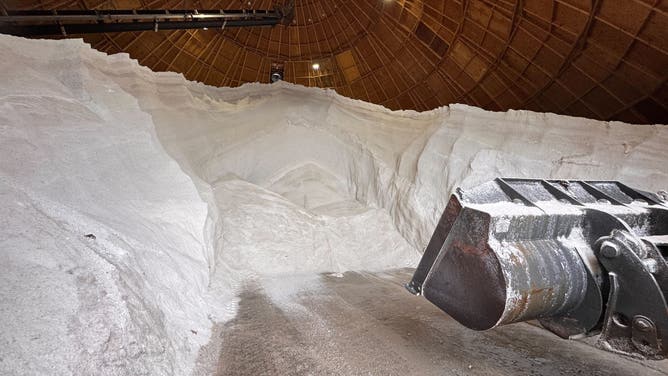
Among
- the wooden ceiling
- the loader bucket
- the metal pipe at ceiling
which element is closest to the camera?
the loader bucket

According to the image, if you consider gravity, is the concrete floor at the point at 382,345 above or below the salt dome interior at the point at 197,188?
below

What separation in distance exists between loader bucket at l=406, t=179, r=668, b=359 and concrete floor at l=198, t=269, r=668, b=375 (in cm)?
56

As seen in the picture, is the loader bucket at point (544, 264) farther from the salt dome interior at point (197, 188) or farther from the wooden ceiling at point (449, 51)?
the wooden ceiling at point (449, 51)

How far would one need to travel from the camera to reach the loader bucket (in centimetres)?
188

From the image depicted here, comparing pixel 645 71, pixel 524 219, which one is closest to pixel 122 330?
pixel 524 219

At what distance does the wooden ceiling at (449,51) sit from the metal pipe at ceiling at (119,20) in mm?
4366

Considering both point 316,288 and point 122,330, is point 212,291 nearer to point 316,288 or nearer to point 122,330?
point 316,288

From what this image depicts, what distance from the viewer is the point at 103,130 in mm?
4641

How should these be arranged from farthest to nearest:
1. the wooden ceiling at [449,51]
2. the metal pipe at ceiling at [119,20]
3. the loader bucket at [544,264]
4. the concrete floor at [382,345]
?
the wooden ceiling at [449,51] → the metal pipe at ceiling at [119,20] → the concrete floor at [382,345] → the loader bucket at [544,264]

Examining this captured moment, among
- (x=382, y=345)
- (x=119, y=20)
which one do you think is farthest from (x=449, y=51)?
(x=382, y=345)

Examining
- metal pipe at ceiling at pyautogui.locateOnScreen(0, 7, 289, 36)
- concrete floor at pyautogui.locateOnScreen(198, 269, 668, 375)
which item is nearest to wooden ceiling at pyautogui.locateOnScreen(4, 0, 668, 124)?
metal pipe at ceiling at pyautogui.locateOnScreen(0, 7, 289, 36)

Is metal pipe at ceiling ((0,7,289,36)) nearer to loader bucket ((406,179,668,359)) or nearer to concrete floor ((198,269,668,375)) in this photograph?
concrete floor ((198,269,668,375))

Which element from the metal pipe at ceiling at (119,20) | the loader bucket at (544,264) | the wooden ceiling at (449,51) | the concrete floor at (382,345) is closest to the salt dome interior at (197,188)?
the concrete floor at (382,345)

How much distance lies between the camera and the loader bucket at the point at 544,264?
1884mm
